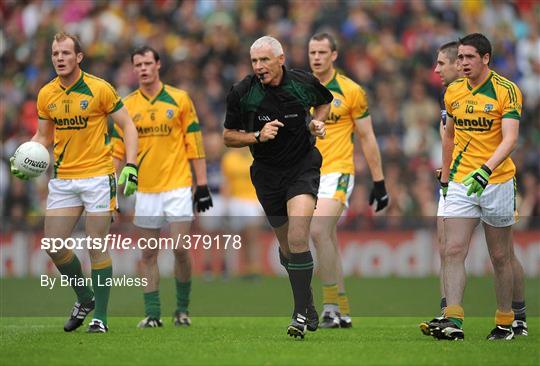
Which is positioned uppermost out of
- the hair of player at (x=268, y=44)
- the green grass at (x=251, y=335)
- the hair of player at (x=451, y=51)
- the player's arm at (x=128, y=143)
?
the hair of player at (x=451, y=51)

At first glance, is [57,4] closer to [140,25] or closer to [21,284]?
[140,25]

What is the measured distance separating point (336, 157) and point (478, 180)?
3132mm

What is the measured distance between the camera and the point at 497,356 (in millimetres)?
9211

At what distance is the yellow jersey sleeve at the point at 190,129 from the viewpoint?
509 inches

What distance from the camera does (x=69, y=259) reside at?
38.5 feet

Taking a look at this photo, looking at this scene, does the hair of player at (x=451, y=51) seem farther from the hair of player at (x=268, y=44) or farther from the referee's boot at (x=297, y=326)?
the referee's boot at (x=297, y=326)

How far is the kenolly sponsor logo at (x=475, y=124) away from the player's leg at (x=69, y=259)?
394 centimetres

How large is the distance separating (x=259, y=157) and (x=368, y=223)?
10.4m

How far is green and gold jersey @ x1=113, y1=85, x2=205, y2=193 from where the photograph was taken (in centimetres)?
1286

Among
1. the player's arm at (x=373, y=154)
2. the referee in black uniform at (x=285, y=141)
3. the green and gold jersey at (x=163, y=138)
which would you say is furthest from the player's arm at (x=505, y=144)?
the green and gold jersey at (x=163, y=138)

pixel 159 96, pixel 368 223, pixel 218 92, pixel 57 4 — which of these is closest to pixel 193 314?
pixel 159 96

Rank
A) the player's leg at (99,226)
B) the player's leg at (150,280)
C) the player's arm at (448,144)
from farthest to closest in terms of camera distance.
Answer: the player's leg at (150,280) → the player's leg at (99,226) → the player's arm at (448,144)

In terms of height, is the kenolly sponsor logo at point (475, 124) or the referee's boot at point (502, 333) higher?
the kenolly sponsor logo at point (475, 124)

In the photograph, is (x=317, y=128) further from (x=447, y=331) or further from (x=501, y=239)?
(x=447, y=331)
